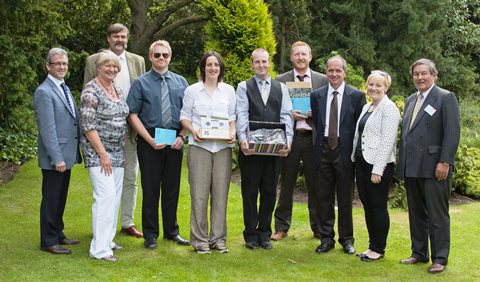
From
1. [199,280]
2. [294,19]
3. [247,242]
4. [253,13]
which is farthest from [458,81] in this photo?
[199,280]

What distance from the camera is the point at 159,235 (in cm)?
708

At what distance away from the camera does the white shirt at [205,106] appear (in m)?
6.20

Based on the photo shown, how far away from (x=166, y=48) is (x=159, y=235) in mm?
2208

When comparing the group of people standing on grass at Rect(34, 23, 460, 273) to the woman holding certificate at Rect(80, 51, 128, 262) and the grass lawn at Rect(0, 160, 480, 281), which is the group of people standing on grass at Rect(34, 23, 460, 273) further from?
the grass lawn at Rect(0, 160, 480, 281)

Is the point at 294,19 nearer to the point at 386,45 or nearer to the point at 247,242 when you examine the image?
the point at 386,45

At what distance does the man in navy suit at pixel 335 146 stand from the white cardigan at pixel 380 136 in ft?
1.08

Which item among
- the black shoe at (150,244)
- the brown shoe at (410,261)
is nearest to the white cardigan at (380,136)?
the brown shoe at (410,261)

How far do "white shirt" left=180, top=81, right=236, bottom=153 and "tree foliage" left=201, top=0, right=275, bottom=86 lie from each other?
3412 mm

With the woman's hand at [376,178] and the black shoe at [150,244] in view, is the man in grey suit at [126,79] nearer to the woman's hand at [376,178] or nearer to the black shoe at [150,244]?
the black shoe at [150,244]

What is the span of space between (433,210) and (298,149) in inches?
66.6

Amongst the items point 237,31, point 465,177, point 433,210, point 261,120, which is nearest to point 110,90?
point 261,120

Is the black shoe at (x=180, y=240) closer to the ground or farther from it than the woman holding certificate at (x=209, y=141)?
closer to the ground

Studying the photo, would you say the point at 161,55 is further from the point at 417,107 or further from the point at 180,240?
the point at 417,107

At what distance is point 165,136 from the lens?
20.6 ft
